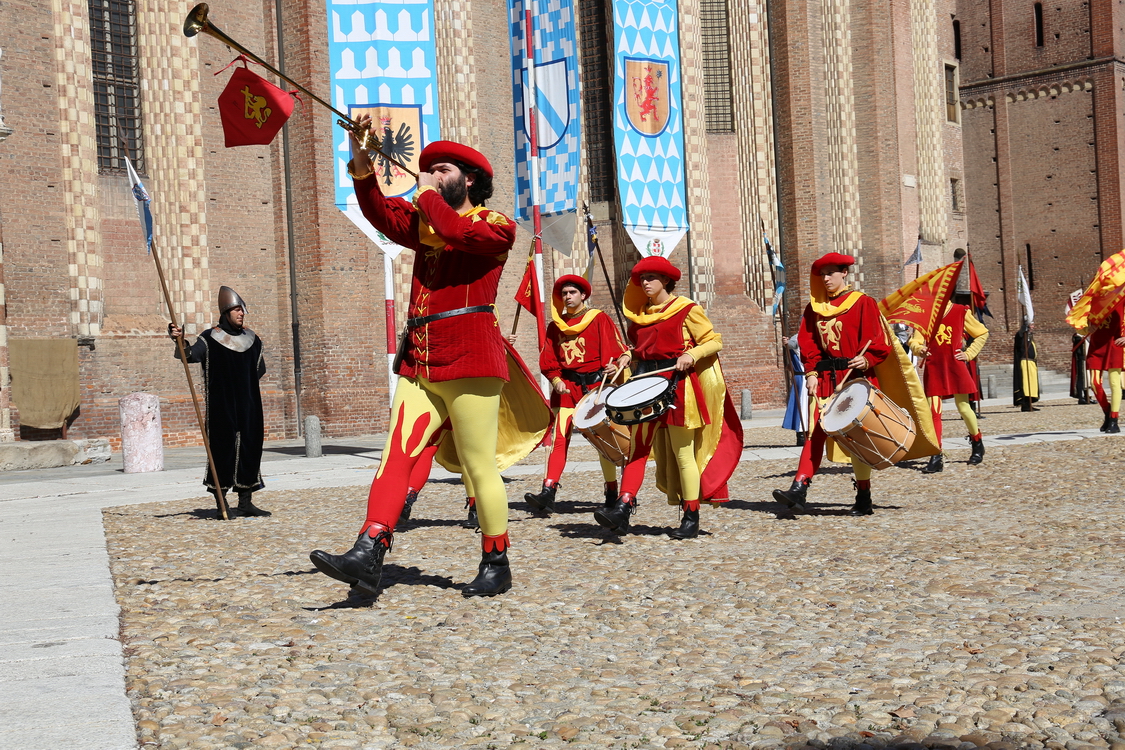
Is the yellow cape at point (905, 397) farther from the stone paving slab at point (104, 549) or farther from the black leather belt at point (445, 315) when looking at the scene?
the black leather belt at point (445, 315)

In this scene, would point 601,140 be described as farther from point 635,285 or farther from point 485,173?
point 485,173

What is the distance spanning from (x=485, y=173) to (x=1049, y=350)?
38.2 m

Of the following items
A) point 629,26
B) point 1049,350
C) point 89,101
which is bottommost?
point 1049,350

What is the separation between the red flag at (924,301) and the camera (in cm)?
1109

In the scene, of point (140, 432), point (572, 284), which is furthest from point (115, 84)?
point (572, 284)

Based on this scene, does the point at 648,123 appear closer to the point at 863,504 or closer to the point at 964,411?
the point at 964,411

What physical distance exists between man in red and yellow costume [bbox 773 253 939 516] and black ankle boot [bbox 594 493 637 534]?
1376mm

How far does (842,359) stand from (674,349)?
1410 mm

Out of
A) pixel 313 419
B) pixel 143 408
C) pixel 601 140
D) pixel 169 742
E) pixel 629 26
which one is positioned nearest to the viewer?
pixel 169 742

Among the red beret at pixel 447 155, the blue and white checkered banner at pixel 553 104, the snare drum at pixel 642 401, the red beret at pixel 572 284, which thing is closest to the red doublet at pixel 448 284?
the red beret at pixel 447 155

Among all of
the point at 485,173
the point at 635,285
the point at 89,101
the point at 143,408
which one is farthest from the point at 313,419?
the point at 485,173

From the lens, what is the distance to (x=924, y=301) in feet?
36.7

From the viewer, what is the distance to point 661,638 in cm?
433

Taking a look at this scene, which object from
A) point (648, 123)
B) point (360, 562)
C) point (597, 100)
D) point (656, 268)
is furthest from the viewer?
point (597, 100)
